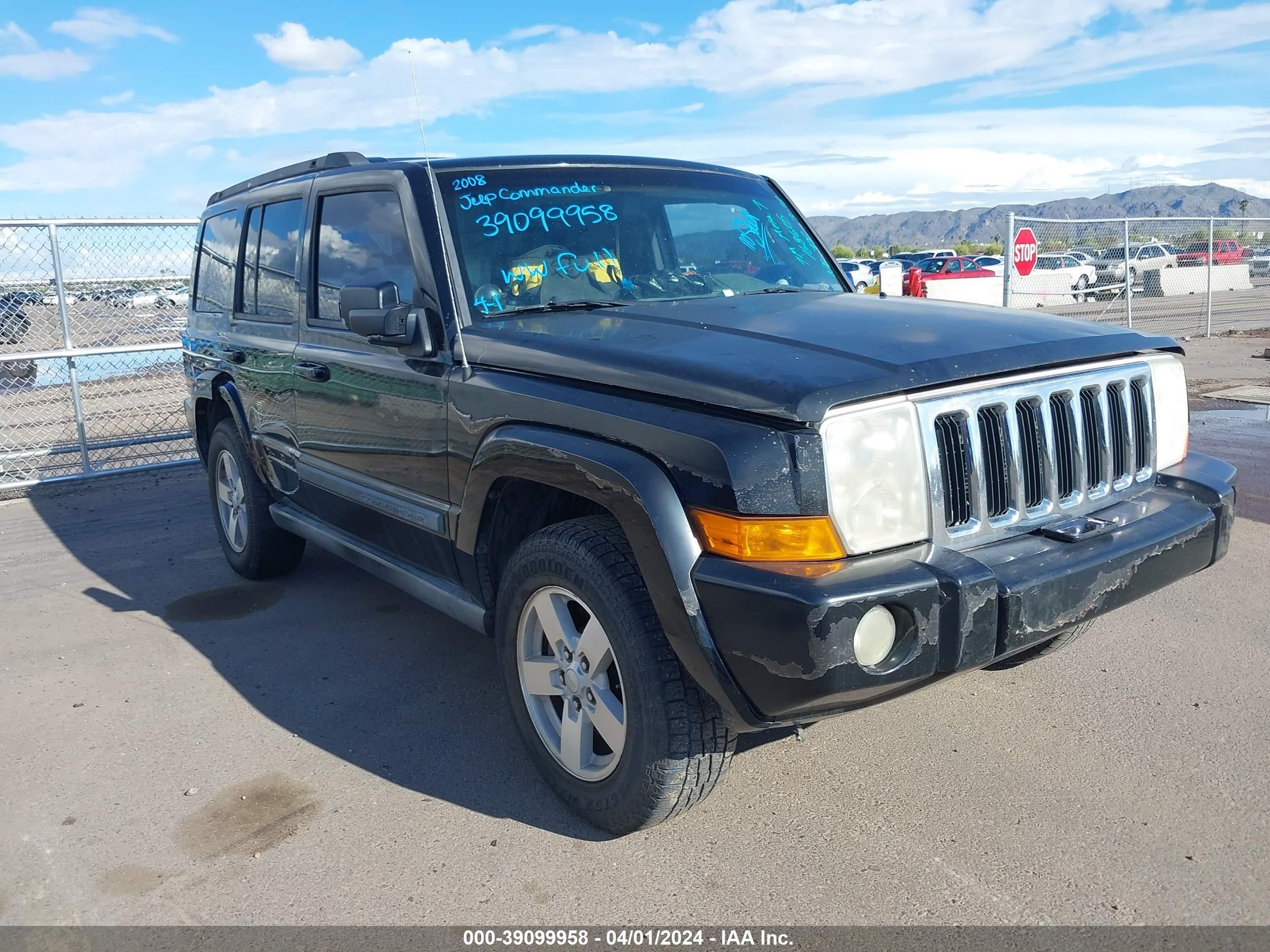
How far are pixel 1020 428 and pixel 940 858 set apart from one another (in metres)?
1.21

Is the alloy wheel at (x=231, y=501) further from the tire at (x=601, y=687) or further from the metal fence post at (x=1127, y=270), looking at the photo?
the metal fence post at (x=1127, y=270)

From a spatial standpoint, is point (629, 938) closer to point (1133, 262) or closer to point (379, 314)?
point (379, 314)

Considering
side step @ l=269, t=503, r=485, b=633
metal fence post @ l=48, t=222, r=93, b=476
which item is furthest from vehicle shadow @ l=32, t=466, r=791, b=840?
metal fence post @ l=48, t=222, r=93, b=476

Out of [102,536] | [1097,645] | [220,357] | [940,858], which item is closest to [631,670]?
[940,858]

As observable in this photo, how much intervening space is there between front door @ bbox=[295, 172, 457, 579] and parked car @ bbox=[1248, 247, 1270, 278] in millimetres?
27508

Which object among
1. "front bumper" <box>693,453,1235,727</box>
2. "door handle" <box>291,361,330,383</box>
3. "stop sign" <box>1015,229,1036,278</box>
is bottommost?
"front bumper" <box>693,453,1235,727</box>

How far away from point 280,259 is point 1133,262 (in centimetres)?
1745

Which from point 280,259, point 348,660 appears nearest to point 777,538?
point 348,660

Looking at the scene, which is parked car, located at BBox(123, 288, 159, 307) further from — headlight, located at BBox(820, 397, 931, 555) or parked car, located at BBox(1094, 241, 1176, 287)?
parked car, located at BBox(1094, 241, 1176, 287)

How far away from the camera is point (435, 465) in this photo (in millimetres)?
3480

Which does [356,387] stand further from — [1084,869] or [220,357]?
[1084,869]

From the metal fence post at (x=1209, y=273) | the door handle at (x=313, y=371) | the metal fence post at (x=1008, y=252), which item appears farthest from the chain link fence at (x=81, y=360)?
the metal fence post at (x=1209, y=273)

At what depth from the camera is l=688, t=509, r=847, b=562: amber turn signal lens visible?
7.87 ft

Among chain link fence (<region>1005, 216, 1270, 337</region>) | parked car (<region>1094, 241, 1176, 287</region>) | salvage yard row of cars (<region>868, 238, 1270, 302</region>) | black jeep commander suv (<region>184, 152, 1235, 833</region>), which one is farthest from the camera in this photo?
parked car (<region>1094, 241, 1176, 287</region>)
